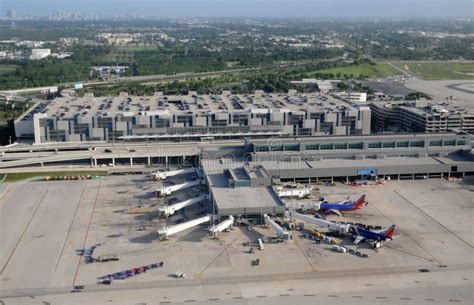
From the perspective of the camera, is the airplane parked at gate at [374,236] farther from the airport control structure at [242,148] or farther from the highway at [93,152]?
the highway at [93,152]

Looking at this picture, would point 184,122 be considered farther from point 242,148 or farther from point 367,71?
point 367,71

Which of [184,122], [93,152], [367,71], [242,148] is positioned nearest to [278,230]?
[242,148]

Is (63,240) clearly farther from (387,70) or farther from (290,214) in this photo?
(387,70)

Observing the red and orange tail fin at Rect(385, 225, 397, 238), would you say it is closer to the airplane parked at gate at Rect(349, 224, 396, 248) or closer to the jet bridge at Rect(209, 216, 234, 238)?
the airplane parked at gate at Rect(349, 224, 396, 248)

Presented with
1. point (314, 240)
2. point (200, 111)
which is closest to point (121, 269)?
point (314, 240)

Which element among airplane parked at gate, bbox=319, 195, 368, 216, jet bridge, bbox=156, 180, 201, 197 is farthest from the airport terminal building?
airplane parked at gate, bbox=319, 195, 368, 216

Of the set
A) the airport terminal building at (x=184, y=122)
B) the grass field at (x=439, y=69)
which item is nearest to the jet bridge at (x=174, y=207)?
the airport terminal building at (x=184, y=122)

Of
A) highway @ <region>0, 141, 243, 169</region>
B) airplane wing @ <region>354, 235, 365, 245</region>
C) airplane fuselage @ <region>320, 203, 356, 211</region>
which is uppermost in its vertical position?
highway @ <region>0, 141, 243, 169</region>
